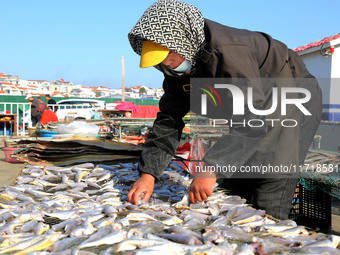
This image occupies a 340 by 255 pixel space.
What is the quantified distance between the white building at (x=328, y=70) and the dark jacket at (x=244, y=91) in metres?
8.86

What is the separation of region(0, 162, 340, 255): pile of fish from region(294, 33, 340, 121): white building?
Result: 9.34m

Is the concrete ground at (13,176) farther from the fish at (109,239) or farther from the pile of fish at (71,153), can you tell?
the fish at (109,239)

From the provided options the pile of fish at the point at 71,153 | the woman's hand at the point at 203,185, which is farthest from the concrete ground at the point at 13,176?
the woman's hand at the point at 203,185

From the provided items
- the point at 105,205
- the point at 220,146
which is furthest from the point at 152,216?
the point at 220,146

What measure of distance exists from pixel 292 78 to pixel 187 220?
49.7 inches

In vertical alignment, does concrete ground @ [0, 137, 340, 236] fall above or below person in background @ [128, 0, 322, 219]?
below

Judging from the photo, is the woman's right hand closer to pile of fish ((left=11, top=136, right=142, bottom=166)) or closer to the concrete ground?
pile of fish ((left=11, top=136, right=142, bottom=166))

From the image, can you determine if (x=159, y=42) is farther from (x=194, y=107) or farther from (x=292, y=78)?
(x=292, y=78)

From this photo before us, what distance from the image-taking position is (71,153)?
14.3 ft

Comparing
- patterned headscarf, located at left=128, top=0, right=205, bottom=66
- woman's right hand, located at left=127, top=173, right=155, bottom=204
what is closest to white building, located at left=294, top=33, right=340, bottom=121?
woman's right hand, located at left=127, top=173, right=155, bottom=204

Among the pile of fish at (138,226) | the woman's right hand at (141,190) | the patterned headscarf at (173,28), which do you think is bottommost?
the pile of fish at (138,226)

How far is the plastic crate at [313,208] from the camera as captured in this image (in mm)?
4516

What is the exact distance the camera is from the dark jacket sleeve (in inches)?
104

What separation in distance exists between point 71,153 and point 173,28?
2.85 m
